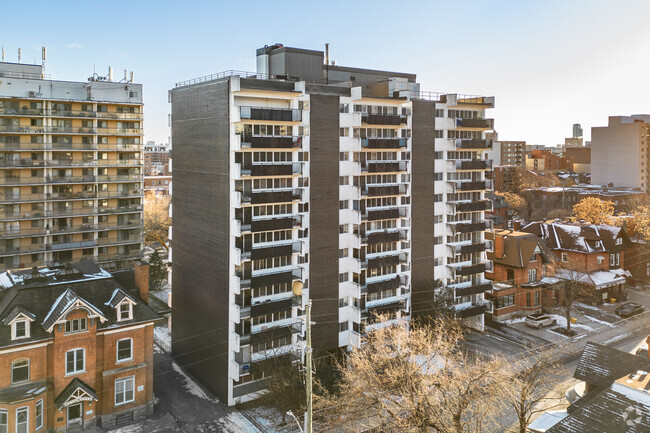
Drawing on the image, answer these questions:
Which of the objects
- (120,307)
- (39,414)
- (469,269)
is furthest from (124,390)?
(469,269)

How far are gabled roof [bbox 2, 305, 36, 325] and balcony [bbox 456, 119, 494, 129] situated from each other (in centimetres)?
4139

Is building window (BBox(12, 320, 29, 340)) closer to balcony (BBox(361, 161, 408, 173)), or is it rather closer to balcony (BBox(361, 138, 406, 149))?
balcony (BBox(361, 161, 408, 173))

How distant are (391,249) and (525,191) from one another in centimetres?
8915

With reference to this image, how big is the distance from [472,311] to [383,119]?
75.2ft

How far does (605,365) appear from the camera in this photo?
108 feet

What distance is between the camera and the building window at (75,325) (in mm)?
32219

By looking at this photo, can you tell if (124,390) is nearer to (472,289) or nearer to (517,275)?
(472,289)

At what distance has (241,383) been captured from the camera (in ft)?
127

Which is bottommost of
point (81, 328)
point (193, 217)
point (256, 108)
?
point (81, 328)

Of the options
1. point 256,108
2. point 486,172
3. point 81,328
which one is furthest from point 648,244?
point 81,328

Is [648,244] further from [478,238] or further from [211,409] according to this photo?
[211,409]

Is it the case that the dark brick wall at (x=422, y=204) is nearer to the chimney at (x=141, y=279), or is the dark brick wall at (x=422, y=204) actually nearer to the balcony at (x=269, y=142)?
the balcony at (x=269, y=142)

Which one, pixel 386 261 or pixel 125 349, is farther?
pixel 386 261

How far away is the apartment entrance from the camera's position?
32.8 metres
